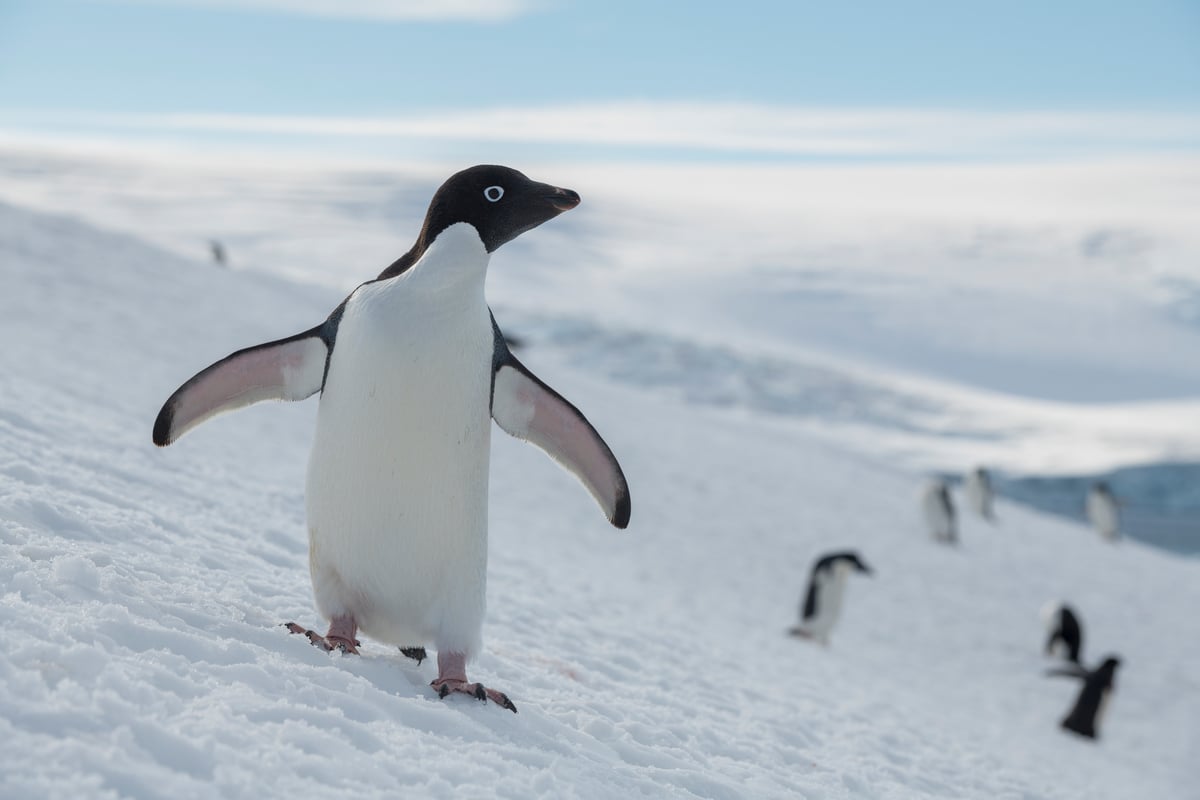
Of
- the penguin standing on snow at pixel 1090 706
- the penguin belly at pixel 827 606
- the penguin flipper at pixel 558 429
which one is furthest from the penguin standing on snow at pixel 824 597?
the penguin flipper at pixel 558 429

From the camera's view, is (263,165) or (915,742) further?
(263,165)

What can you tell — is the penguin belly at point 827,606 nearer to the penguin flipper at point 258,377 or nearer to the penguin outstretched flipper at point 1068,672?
the penguin outstretched flipper at point 1068,672

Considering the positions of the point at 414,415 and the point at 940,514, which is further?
the point at 940,514

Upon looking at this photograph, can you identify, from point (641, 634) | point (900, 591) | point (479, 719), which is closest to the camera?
point (479, 719)

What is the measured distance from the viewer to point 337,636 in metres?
2.62

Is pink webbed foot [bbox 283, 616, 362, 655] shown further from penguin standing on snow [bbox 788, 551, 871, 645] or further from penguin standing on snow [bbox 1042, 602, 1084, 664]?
penguin standing on snow [bbox 1042, 602, 1084, 664]

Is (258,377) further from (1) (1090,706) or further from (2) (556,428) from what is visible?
(1) (1090,706)

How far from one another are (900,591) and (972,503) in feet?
13.1

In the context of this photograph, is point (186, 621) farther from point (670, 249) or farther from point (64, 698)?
point (670, 249)

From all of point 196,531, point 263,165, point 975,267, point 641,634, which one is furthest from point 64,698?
point 263,165

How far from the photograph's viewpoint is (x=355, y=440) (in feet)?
8.31

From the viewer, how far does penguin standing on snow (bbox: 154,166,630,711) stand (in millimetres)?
2500

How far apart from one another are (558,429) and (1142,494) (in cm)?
2365

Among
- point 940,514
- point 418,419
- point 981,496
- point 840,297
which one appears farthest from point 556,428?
point 840,297
